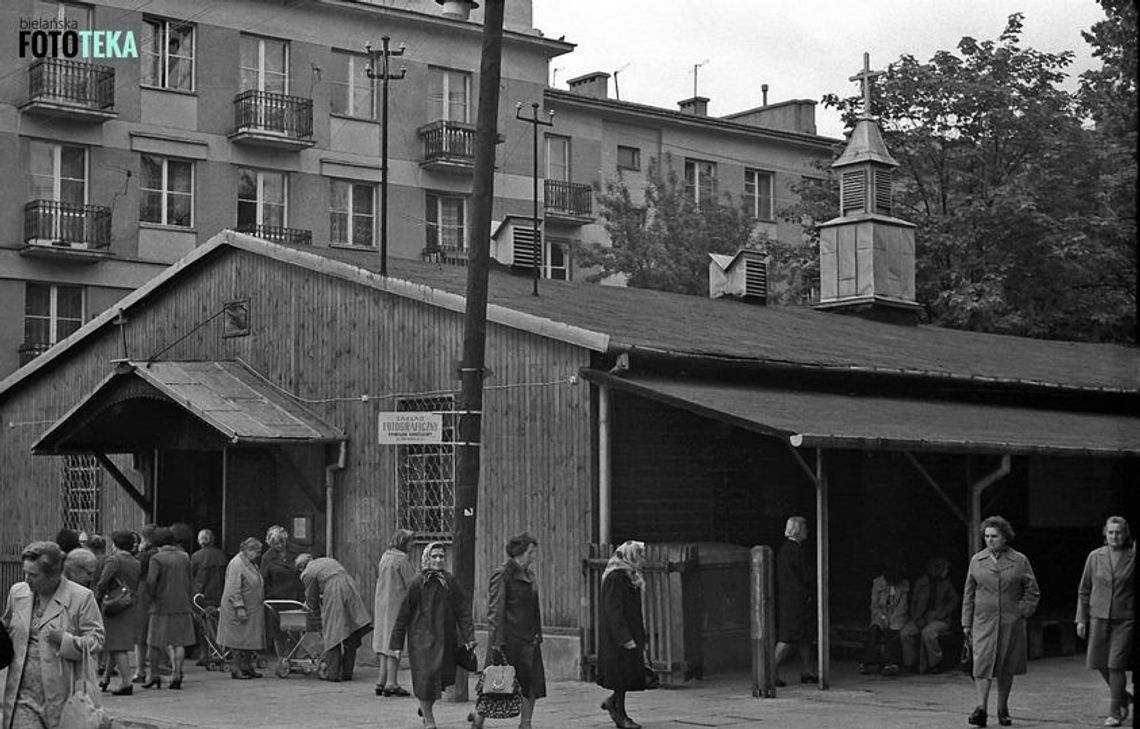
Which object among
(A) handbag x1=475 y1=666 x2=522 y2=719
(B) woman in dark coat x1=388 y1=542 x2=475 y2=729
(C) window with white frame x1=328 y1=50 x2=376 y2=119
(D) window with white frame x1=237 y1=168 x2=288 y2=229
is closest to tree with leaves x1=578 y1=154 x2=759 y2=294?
(C) window with white frame x1=328 y1=50 x2=376 y2=119

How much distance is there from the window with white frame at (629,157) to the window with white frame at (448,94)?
22.0 feet

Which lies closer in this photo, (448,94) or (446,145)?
(446,145)

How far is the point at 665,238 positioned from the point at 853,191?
48.5 feet

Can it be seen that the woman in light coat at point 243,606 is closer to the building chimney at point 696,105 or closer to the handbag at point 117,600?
the handbag at point 117,600

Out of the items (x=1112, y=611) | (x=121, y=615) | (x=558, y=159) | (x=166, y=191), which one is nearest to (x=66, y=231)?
(x=166, y=191)

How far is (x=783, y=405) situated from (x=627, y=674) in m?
4.83

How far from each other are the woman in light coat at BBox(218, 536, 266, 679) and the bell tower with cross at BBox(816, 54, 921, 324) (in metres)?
14.5

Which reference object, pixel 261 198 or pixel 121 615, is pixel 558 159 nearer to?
pixel 261 198

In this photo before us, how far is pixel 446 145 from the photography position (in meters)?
44.3

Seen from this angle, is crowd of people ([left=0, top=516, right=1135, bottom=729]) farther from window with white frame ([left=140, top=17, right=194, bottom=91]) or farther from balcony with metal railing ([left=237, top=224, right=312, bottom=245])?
window with white frame ([left=140, top=17, right=194, bottom=91])

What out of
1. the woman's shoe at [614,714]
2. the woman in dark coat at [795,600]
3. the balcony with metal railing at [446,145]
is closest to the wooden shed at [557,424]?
the woman in dark coat at [795,600]

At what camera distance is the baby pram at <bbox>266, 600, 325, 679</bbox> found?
1950cm

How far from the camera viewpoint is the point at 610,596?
48.0 feet

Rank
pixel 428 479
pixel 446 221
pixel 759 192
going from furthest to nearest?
pixel 759 192, pixel 446 221, pixel 428 479
